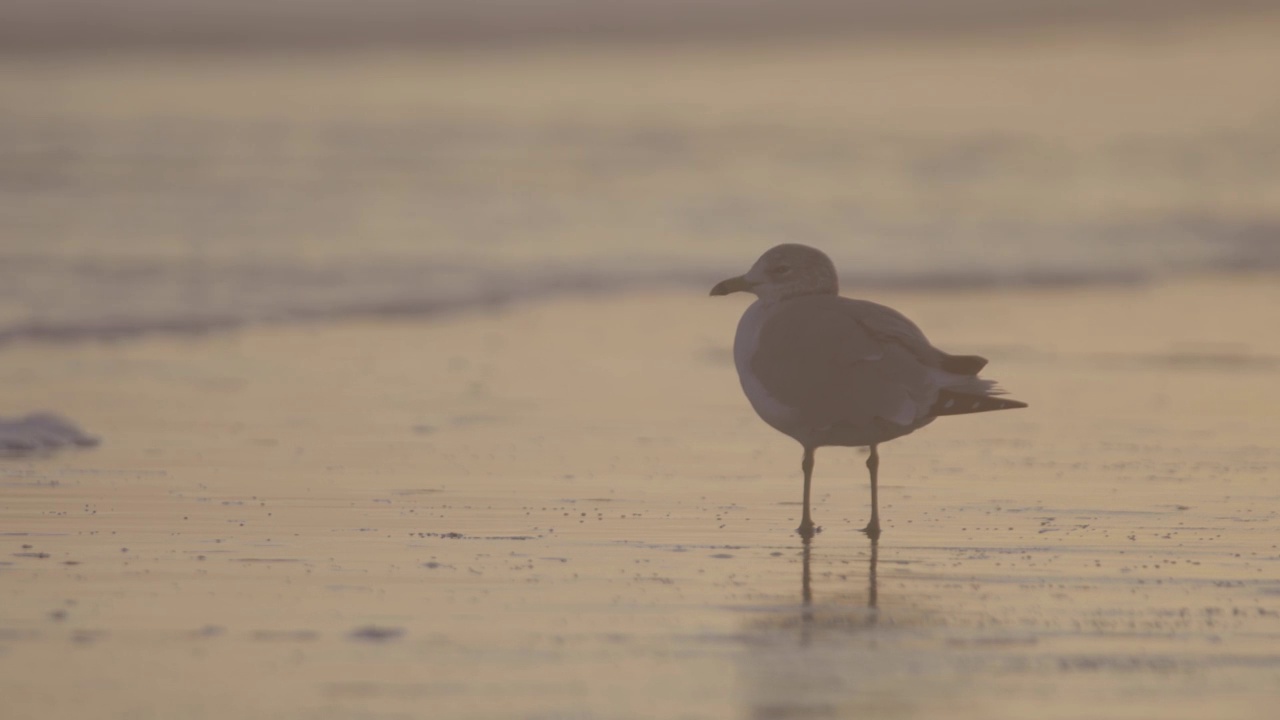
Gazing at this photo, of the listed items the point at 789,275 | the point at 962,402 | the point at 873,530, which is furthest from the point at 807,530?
the point at 789,275

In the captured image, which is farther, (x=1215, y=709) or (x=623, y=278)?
(x=623, y=278)

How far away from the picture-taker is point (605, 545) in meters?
7.41

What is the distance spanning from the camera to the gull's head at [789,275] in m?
8.45

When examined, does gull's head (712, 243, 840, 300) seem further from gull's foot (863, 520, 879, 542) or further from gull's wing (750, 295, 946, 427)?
gull's foot (863, 520, 879, 542)

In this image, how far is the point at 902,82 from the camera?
5728cm

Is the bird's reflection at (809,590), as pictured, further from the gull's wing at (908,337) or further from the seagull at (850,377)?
the gull's wing at (908,337)

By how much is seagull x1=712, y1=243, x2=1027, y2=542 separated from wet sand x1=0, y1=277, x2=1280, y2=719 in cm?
41

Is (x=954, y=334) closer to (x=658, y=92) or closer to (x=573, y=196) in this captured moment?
(x=573, y=196)

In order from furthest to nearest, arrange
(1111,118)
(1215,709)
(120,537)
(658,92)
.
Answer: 1. (658,92)
2. (1111,118)
3. (120,537)
4. (1215,709)

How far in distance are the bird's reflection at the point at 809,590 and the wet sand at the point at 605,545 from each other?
20 mm

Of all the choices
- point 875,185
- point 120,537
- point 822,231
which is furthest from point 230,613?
point 875,185

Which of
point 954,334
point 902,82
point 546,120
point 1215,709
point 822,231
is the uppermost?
point 902,82

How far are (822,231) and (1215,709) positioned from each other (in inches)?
704

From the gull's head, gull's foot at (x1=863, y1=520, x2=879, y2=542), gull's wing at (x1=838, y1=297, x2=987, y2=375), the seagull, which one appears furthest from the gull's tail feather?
the gull's head
